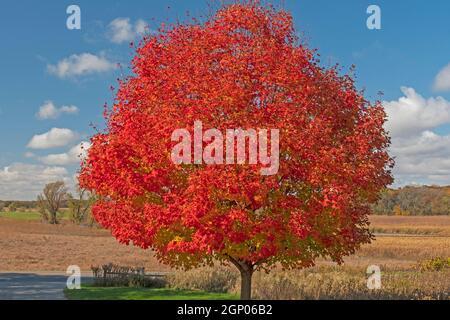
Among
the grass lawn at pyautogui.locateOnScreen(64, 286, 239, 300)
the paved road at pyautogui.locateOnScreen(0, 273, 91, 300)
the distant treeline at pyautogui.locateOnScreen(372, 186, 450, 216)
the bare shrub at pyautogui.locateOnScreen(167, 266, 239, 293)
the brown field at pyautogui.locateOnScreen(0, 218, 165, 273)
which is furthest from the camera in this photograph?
the distant treeline at pyautogui.locateOnScreen(372, 186, 450, 216)

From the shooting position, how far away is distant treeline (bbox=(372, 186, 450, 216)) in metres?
180

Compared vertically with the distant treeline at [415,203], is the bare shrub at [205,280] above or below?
below

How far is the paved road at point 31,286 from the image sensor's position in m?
29.7

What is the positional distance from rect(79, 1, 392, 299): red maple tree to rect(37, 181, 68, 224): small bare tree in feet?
319

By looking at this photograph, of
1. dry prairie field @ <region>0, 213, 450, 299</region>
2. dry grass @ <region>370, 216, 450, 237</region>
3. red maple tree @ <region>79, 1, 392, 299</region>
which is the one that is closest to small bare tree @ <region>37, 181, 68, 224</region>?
dry prairie field @ <region>0, 213, 450, 299</region>

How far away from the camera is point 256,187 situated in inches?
666

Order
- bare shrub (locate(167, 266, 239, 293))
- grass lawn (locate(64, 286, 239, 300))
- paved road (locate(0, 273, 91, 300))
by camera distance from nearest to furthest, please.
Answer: grass lawn (locate(64, 286, 239, 300))
paved road (locate(0, 273, 91, 300))
bare shrub (locate(167, 266, 239, 293))

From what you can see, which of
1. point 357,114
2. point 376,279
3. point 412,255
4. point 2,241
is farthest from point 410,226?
point 357,114

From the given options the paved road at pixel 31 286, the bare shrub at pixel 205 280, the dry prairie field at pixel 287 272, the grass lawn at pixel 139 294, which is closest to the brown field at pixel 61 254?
the dry prairie field at pixel 287 272

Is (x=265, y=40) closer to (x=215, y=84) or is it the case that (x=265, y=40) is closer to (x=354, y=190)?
(x=215, y=84)

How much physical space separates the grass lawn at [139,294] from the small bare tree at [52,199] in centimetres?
8566

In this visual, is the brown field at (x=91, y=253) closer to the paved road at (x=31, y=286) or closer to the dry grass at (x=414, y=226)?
the paved road at (x=31, y=286)

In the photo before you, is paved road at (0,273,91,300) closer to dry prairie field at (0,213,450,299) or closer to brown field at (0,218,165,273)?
→ dry prairie field at (0,213,450,299)

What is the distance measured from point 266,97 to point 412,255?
5406cm
